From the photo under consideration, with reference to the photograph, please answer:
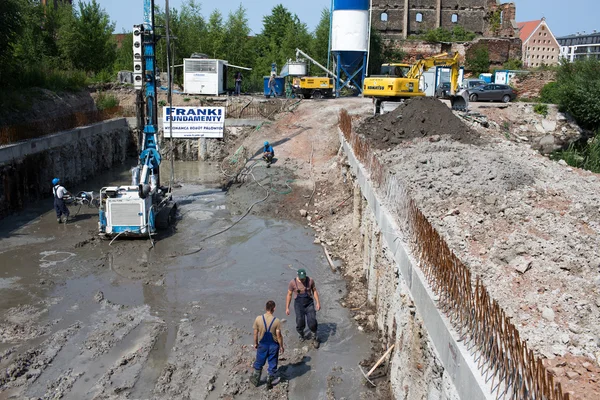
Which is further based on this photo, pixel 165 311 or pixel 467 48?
pixel 467 48

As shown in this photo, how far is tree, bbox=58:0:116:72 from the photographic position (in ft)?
138

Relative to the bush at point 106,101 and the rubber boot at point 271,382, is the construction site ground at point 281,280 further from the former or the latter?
the bush at point 106,101

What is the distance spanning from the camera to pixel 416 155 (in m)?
14.4

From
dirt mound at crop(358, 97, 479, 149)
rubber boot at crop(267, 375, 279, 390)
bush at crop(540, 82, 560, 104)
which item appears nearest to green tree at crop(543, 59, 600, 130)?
bush at crop(540, 82, 560, 104)

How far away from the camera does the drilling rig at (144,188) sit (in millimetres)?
16344

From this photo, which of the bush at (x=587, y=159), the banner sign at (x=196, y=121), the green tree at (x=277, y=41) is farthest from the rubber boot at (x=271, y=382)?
the green tree at (x=277, y=41)

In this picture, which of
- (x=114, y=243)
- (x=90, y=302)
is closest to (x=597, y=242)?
(x=90, y=302)

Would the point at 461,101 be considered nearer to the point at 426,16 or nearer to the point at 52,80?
the point at 52,80

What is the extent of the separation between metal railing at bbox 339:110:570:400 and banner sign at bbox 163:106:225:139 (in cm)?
1977

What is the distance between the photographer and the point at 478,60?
156 feet

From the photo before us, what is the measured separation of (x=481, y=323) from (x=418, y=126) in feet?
40.8

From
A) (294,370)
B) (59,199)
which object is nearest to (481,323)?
(294,370)

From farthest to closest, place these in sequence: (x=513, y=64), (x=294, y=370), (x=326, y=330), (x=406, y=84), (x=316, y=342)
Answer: (x=513, y=64) → (x=406, y=84) → (x=326, y=330) → (x=316, y=342) → (x=294, y=370)

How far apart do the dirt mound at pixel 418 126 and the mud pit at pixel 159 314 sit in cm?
404
